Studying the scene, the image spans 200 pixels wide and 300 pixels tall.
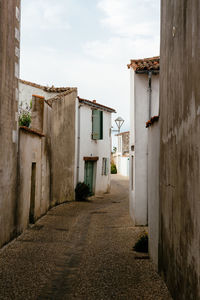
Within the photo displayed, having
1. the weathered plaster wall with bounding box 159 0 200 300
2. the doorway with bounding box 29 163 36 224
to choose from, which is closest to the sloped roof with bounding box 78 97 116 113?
the doorway with bounding box 29 163 36 224

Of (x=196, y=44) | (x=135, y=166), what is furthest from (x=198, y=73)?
(x=135, y=166)

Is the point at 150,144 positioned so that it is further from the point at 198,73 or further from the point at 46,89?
the point at 46,89

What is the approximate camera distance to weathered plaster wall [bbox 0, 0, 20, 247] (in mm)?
7418

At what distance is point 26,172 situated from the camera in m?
9.77

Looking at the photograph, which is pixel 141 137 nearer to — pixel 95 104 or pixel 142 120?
pixel 142 120

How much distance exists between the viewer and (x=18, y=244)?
809 cm

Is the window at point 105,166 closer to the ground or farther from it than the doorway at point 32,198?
farther from it

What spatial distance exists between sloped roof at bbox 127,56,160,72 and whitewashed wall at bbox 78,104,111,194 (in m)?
7.64

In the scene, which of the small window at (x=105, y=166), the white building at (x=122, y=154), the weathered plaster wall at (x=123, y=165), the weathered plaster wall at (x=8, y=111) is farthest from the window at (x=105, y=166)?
the white building at (x=122, y=154)

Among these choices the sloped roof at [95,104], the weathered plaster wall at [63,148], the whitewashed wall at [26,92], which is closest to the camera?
the weathered plaster wall at [63,148]

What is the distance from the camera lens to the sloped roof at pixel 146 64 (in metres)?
11.0

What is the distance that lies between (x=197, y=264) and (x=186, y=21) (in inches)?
111

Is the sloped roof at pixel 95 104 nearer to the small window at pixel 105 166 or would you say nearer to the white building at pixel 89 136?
the white building at pixel 89 136

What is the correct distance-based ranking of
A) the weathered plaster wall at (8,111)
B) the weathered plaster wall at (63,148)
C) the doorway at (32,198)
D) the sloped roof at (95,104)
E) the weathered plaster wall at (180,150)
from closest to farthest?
the weathered plaster wall at (180,150), the weathered plaster wall at (8,111), the doorway at (32,198), the weathered plaster wall at (63,148), the sloped roof at (95,104)
